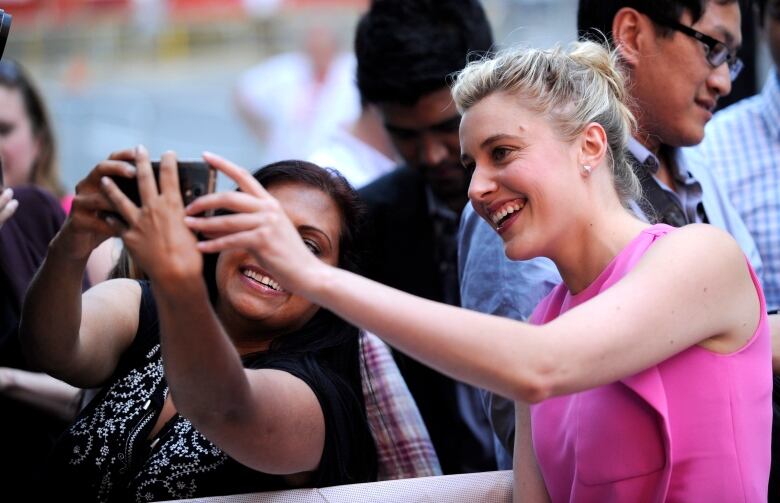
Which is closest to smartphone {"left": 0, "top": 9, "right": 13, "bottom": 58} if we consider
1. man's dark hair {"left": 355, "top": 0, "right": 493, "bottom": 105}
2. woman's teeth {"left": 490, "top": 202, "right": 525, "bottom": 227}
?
woman's teeth {"left": 490, "top": 202, "right": 525, "bottom": 227}

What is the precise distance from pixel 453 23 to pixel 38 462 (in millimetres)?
1741

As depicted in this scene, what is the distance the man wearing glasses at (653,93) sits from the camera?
2.57 metres

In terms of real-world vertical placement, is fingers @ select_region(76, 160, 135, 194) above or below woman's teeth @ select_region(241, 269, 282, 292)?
above

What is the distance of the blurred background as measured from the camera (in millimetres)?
6395

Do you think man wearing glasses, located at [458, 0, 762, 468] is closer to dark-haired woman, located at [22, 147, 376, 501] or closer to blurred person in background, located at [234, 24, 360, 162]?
dark-haired woman, located at [22, 147, 376, 501]

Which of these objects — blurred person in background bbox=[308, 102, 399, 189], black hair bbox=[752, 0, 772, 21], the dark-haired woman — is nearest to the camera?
the dark-haired woman

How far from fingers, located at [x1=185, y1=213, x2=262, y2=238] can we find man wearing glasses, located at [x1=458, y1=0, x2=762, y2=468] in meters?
1.03

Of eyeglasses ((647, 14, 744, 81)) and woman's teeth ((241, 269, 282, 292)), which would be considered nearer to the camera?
woman's teeth ((241, 269, 282, 292))

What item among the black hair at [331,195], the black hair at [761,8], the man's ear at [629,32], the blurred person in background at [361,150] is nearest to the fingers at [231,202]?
the black hair at [331,195]

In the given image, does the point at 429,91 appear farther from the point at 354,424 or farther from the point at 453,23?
the point at 354,424

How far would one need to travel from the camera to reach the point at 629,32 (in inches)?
107

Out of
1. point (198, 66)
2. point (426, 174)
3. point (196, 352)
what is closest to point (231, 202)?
point (196, 352)

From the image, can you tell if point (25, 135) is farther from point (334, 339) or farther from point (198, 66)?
point (198, 66)

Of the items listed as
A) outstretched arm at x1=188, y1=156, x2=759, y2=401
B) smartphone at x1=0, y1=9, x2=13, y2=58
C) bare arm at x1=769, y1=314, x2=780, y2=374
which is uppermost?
smartphone at x1=0, y1=9, x2=13, y2=58
